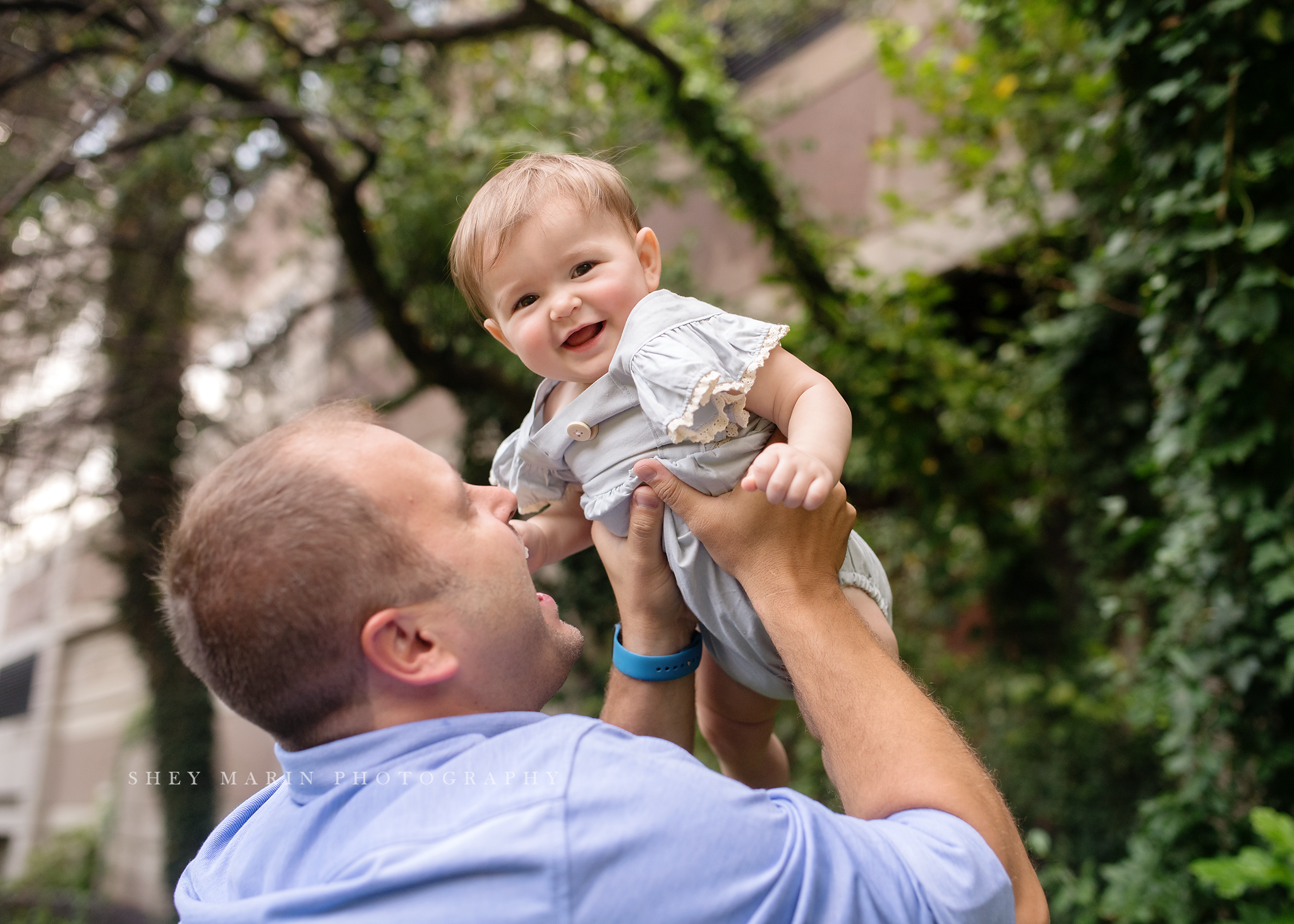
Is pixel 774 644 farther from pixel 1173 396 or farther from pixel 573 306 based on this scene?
pixel 1173 396

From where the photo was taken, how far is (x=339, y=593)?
100 centimetres

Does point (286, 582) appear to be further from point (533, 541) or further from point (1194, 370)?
point (1194, 370)

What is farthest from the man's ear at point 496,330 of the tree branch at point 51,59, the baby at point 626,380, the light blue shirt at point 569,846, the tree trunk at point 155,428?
the tree trunk at point 155,428

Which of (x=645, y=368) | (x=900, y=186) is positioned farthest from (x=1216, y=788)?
(x=900, y=186)

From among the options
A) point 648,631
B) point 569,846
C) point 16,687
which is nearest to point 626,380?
point 648,631

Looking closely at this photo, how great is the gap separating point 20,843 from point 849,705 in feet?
52.1

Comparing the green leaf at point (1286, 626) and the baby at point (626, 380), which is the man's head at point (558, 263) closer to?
the baby at point (626, 380)

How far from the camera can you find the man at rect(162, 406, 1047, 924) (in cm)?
85

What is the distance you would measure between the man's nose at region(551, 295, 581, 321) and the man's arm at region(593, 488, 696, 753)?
33 cm

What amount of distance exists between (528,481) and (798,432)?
0.53 m

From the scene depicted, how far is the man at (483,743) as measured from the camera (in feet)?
2.78

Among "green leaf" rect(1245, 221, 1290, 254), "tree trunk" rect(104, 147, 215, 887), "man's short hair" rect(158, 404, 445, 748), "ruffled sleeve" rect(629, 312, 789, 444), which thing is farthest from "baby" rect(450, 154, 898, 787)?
"tree trunk" rect(104, 147, 215, 887)

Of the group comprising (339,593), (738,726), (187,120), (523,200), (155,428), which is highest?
(187,120)

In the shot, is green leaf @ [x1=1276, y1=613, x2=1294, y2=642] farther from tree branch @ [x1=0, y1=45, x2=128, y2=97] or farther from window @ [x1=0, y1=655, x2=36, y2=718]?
window @ [x1=0, y1=655, x2=36, y2=718]
